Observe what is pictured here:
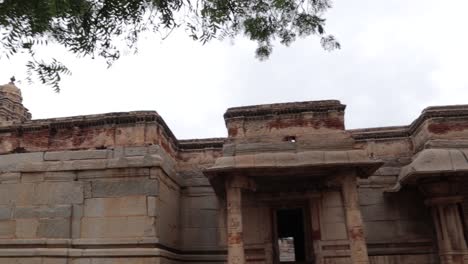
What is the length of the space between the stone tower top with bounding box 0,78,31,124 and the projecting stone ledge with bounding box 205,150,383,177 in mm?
11042

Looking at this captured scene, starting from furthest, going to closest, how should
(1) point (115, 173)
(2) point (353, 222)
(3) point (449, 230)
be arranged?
(3) point (449, 230)
(1) point (115, 173)
(2) point (353, 222)

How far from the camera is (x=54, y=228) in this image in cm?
830

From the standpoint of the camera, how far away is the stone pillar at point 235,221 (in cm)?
762

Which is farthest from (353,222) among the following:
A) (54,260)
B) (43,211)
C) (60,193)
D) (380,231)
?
(43,211)

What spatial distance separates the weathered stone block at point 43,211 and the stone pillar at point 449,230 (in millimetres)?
7726

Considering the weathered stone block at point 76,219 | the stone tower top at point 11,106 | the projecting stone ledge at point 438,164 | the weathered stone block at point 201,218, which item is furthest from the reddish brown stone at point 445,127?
the stone tower top at point 11,106

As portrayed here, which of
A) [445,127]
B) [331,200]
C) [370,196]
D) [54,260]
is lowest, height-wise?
[54,260]

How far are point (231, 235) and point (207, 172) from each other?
1.26 m

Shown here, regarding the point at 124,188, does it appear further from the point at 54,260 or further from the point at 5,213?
the point at 5,213

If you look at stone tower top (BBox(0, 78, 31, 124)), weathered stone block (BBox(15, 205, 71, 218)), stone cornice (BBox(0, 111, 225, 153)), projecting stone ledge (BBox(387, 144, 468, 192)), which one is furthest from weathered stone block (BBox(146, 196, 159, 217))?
stone tower top (BBox(0, 78, 31, 124))

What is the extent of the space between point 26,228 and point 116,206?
6.18 feet

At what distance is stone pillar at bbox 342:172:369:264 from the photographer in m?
7.39

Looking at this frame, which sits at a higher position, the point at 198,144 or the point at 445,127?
the point at 198,144

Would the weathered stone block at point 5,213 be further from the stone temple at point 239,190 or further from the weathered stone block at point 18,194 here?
the weathered stone block at point 18,194
